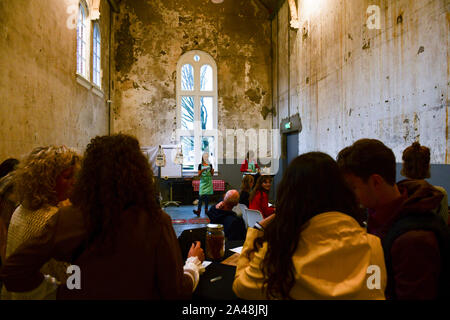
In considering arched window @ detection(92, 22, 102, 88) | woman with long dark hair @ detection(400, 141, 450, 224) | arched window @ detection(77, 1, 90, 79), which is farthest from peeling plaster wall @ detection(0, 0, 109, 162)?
woman with long dark hair @ detection(400, 141, 450, 224)

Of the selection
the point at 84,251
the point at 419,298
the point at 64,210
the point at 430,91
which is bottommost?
the point at 419,298

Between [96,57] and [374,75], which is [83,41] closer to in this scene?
[96,57]

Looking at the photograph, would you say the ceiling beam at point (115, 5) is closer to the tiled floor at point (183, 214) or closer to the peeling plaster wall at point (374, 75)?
the peeling plaster wall at point (374, 75)

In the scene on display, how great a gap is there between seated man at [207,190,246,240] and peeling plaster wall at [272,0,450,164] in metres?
A: 2.59

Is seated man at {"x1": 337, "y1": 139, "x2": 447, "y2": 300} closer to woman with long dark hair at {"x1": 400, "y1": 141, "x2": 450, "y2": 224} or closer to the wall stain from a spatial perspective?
woman with long dark hair at {"x1": 400, "y1": 141, "x2": 450, "y2": 224}

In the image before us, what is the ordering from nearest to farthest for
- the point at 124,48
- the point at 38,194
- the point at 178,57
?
the point at 38,194 < the point at 124,48 < the point at 178,57

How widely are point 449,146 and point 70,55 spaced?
646cm

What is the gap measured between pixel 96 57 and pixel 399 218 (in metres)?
8.09

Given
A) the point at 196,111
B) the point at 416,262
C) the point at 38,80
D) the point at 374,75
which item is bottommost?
the point at 416,262

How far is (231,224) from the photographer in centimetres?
269

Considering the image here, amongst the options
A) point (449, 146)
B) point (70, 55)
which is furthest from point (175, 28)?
point (449, 146)

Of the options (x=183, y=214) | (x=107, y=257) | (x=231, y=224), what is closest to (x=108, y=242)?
(x=107, y=257)

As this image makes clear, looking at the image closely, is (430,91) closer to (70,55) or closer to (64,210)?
(64,210)
